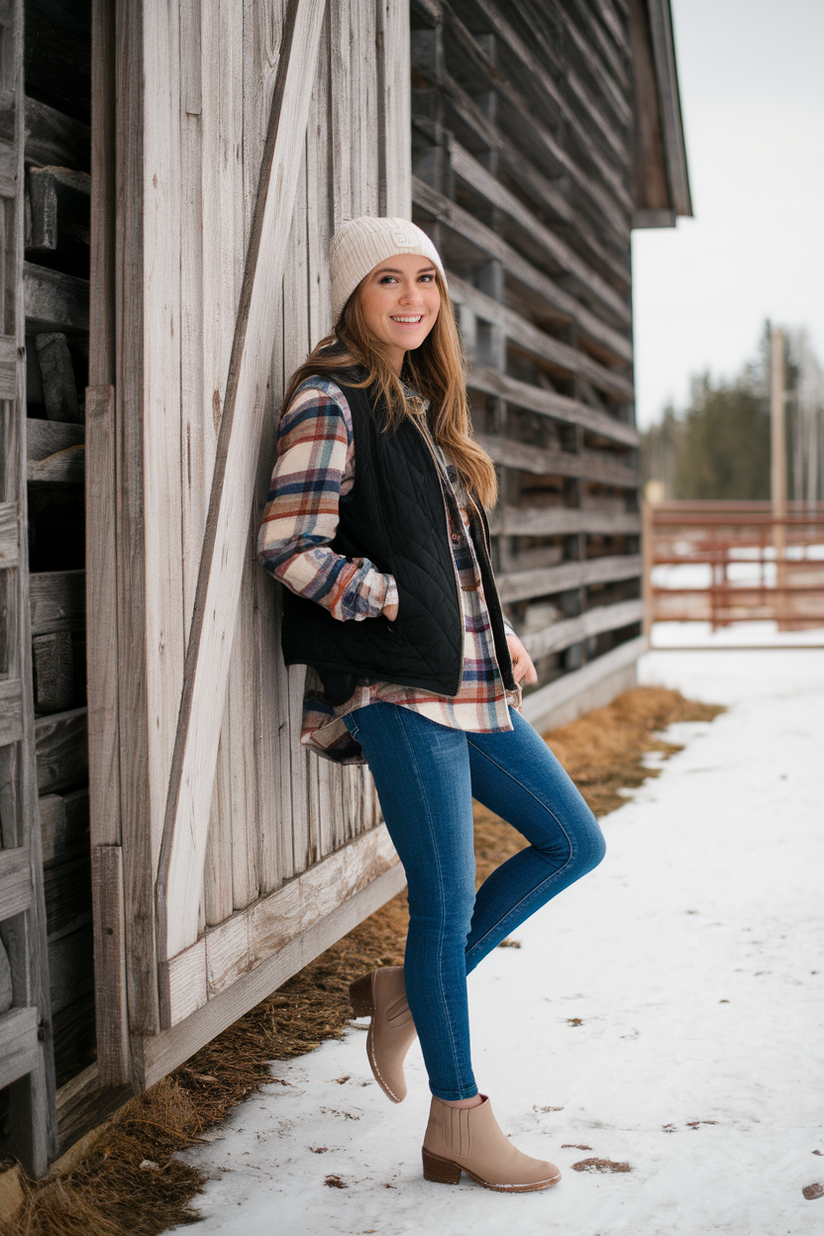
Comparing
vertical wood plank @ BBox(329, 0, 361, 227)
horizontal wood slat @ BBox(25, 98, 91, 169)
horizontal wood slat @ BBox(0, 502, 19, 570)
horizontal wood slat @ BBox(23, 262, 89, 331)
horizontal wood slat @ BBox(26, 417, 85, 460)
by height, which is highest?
vertical wood plank @ BBox(329, 0, 361, 227)

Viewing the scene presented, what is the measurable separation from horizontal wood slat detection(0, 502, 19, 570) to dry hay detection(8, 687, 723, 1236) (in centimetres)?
111

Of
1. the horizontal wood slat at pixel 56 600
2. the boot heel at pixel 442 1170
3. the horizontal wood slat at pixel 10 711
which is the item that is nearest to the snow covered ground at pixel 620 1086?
the boot heel at pixel 442 1170

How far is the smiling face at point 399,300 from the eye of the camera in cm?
234

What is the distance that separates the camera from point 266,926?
8.74 ft

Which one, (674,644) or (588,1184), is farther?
(674,644)

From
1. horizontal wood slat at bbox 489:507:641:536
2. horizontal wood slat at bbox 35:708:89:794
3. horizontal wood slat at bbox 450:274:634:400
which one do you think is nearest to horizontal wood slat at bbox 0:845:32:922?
horizontal wood slat at bbox 35:708:89:794

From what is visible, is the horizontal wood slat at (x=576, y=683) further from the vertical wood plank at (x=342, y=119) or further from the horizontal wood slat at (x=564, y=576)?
the vertical wood plank at (x=342, y=119)

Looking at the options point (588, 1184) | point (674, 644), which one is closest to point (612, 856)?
point (588, 1184)

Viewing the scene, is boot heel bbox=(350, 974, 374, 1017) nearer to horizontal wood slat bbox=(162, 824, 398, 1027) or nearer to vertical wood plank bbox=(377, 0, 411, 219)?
horizontal wood slat bbox=(162, 824, 398, 1027)

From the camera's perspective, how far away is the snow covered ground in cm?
211

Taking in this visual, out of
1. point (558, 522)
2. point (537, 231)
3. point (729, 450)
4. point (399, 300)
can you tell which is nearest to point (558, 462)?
point (558, 522)

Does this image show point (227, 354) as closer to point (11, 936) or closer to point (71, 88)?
point (71, 88)

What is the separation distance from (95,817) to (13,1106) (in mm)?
525

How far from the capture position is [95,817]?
2.19 m
